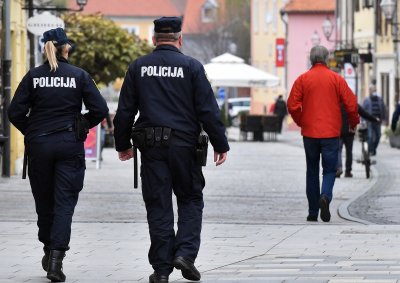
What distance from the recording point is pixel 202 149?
387 inches

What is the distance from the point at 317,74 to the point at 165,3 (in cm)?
12007

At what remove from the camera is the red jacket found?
15.5 m

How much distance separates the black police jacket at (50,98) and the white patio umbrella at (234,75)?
129 feet

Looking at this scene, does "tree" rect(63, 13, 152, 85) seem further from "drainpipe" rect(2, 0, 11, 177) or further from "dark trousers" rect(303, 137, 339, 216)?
"dark trousers" rect(303, 137, 339, 216)

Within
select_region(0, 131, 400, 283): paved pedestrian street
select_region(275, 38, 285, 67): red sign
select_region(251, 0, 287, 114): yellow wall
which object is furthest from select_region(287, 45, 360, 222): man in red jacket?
select_region(251, 0, 287, 114): yellow wall

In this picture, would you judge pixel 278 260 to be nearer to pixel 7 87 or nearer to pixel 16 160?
pixel 7 87

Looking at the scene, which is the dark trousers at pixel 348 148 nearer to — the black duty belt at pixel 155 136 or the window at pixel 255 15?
the black duty belt at pixel 155 136

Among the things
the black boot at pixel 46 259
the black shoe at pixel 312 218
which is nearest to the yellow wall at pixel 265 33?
the black shoe at pixel 312 218

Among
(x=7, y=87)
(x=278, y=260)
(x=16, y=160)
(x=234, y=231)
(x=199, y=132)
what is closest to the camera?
(x=199, y=132)

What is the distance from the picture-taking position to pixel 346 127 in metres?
24.7

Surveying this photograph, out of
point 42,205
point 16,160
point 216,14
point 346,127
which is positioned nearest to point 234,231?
point 42,205

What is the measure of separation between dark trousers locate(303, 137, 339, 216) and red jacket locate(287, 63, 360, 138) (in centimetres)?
9

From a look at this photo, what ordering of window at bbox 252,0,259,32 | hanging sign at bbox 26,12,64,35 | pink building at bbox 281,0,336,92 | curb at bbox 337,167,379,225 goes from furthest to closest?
window at bbox 252,0,259,32 < pink building at bbox 281,0,336,92 < hanging sign at bbox 26,12,64,35 < curb at bbox 337,167,379,225

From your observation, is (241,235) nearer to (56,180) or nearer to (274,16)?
(56,180)
